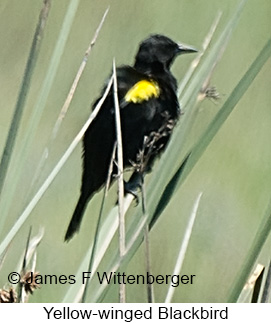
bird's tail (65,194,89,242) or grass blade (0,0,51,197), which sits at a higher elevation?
grass blade (0,0,51,197)

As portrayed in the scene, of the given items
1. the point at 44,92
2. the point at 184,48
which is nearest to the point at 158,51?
the point at 184,48

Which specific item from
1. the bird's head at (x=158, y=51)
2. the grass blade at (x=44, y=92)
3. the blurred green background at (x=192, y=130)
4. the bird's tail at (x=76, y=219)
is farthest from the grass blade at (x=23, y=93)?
the bird's head at (x=158, y=51)

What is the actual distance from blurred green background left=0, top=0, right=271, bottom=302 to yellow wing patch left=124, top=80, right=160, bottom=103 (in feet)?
0.21

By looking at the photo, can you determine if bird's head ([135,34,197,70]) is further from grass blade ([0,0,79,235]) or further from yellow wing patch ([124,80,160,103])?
grass blade ([0,0,79,235])

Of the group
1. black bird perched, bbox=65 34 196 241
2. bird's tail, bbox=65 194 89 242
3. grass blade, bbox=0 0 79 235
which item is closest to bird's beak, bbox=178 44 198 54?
black bird perched, bbox=65 34 196 241

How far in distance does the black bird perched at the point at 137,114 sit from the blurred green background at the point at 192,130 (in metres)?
0.03

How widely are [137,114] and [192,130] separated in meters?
0.21

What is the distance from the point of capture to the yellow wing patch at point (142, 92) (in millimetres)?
1601

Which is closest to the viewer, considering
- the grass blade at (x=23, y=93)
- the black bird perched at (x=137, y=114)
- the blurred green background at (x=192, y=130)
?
the grass blade at (x=23, y=93)

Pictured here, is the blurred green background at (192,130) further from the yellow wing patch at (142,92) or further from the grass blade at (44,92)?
the grass blade at (44,92)

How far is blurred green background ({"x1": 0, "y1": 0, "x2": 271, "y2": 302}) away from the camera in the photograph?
1459 millimetres

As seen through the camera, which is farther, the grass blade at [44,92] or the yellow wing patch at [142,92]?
the yellow wing patch at [142,92]
